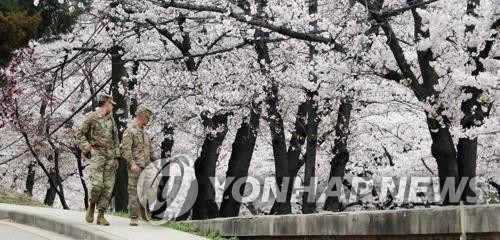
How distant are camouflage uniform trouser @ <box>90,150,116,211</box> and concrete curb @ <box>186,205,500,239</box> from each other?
1775 millimetres

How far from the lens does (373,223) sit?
827 cm

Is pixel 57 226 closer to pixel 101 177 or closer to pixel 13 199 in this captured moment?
pixel 101 177

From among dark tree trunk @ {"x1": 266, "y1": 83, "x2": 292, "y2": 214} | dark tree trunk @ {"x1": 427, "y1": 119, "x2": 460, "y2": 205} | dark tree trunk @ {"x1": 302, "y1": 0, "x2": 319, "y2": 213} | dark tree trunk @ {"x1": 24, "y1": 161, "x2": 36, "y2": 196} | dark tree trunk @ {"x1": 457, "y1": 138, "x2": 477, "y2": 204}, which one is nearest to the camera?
dark tree trunk @ {"x1": 427, "y1": 119, "x2": 460, "y2": 205}

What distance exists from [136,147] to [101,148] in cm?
49

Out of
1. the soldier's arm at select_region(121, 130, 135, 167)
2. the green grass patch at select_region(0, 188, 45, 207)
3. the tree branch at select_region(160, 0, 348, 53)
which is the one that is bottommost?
the green grass patch at select_region(0, 188, 45, 207)

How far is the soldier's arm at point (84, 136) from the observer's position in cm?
991

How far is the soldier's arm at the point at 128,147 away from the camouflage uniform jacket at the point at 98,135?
0.52 feet

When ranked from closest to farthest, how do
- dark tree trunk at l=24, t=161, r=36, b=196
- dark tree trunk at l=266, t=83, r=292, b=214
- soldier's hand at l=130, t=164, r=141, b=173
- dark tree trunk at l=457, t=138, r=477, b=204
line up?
soldier's hand at l=130, t=164, r=141, b=173, dark tree trunk at l=457, t=138, r=477, b=204, dark tree trunk at l=266, t=83, r=292, b=214, dark tree trunk at l=24, t=161, r=36, b=196

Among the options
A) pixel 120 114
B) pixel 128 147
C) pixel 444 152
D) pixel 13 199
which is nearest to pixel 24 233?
pixel 128 147

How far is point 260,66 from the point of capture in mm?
18094

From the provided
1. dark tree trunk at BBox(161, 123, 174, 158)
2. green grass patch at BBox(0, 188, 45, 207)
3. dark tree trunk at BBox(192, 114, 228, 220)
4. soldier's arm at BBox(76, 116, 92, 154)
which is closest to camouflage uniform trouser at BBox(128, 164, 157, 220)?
soldier's arm at BBox(76, 116, 92, 154)

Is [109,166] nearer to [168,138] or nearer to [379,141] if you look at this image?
[168,138]

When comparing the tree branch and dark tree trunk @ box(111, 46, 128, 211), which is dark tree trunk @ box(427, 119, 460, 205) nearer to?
the tree branch

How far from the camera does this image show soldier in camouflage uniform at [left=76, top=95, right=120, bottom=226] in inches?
392
